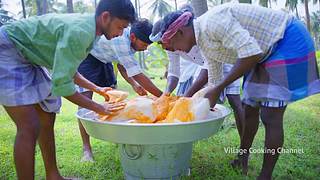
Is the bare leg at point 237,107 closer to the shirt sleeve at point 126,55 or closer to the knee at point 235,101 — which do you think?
the knee at point 235,101

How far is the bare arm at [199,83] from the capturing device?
2723 millimetres

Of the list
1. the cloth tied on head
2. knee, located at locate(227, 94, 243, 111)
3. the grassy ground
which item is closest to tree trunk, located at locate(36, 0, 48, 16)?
the grassy ground

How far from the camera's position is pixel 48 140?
238 cm

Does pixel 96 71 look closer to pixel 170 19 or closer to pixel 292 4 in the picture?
pixel 170 19

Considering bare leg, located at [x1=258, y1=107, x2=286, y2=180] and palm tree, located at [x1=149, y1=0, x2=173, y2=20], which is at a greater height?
bare leg, located at [x1=258, y1=107, x2=286, y2=180]

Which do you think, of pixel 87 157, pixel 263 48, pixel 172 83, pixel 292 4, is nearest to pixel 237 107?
pixel 172 83

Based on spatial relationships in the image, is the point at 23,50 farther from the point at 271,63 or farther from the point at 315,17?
the point at 315,17

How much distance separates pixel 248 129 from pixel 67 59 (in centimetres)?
145

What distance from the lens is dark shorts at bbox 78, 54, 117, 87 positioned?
3.16 metres

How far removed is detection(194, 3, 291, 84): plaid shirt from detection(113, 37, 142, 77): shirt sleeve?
83cm

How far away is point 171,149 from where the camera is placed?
227 cm

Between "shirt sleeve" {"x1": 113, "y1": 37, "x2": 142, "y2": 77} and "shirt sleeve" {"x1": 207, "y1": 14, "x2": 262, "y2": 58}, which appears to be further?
"shirt sleeve" {"x1": 113, "y1": 37, "x2": 142, "y2": 77}

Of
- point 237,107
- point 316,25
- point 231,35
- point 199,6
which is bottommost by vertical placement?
point 316,25

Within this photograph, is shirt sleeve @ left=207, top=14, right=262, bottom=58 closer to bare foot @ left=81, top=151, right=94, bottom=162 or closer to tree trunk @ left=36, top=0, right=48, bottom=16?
bare foot @ left=81, top=151, right=94, bottom=162
